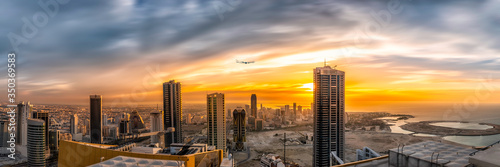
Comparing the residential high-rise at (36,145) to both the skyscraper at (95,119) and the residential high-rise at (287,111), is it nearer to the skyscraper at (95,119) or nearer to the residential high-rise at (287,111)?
the skyscraper at (95,119)

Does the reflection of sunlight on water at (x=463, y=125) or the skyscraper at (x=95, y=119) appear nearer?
the reflection of sunlight on water at (x=463, y=125)

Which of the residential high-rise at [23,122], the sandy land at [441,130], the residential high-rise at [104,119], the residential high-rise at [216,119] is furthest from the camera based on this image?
→ the residential high-rise at [104,119]

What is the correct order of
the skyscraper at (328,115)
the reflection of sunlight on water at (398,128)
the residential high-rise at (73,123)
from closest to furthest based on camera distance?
1. the skyscraper at (328,115)
2. the residential high-rise at (73,123)
3. the reflection of sunlight on water at (398,128)

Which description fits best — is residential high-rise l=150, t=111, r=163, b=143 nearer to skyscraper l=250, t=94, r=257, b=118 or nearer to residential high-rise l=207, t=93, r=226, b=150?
residential high-rise l=207, t=93, r=226, b=150

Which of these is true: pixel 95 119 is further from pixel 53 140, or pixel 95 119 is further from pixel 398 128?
pixel 398 128

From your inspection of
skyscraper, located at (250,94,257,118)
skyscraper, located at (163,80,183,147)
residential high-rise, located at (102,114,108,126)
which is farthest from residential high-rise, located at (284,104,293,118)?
residential high-rise, located at (102,114,108,126)

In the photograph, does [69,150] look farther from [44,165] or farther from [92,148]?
[44,165]

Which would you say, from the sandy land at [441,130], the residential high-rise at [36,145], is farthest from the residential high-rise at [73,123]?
the sandy land at [441,130]
